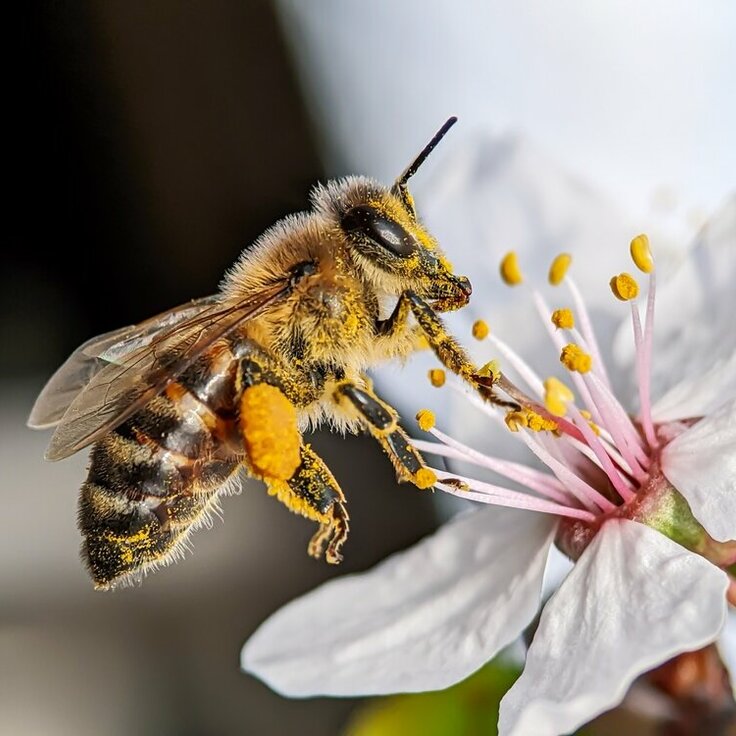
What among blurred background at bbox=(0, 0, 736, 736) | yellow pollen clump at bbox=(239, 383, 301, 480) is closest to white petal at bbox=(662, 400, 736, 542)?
yellow pollen clump at bbox=(239, 383, 301, 480)

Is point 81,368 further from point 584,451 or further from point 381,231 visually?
point 584,451

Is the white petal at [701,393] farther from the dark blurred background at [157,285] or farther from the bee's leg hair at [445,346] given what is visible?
the dark blurred background at [157,285]

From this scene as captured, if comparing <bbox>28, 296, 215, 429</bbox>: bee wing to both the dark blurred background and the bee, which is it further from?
the dark blurred background

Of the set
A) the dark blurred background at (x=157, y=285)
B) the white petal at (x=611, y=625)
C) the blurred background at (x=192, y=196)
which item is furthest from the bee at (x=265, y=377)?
the dark blurred background at (x=157, y=285)

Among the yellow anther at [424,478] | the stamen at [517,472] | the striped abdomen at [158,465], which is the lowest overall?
the stamen at [517,472]

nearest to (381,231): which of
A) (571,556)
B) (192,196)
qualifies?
(571,556)

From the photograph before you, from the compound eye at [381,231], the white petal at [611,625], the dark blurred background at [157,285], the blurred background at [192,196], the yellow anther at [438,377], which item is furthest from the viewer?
the dark blurred background at [157,285]

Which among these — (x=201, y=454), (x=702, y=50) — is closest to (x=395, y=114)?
(x=702, y=50)
